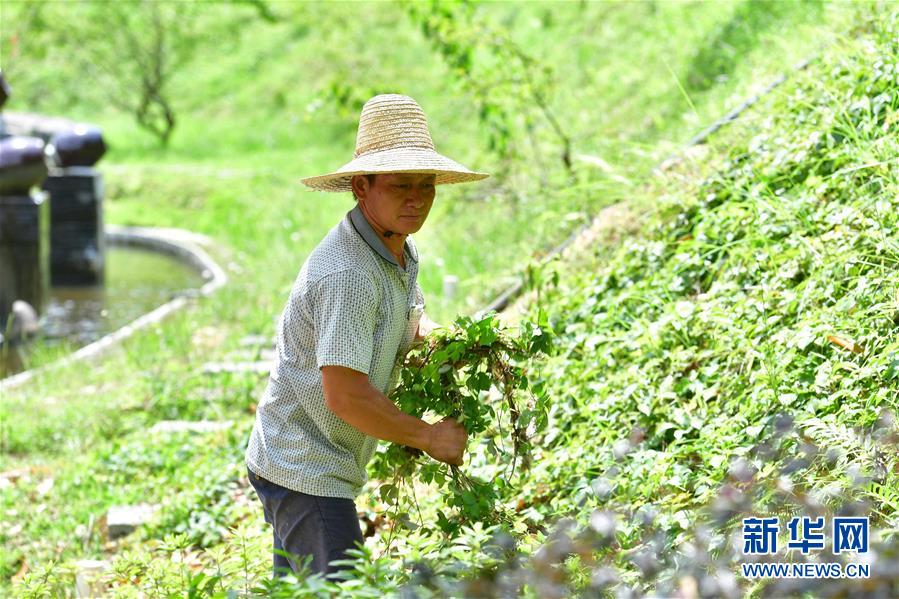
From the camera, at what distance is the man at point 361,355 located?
131 inches

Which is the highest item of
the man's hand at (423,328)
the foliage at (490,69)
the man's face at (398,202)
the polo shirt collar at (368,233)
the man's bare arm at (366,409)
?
the foliage at (490,69)

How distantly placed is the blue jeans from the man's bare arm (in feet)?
1.00

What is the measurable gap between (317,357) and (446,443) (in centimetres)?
50

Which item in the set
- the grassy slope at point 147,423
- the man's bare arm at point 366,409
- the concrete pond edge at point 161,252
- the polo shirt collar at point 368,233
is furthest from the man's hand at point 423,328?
the concrete pond edge at point 161,252

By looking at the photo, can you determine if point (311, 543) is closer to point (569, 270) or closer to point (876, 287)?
point (876, 287)

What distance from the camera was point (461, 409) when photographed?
3.61 meters

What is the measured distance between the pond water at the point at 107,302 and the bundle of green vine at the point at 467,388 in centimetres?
605

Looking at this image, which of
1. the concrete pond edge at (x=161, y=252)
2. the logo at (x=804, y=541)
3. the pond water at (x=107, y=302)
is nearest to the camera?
the logo at (x=804, y=541)

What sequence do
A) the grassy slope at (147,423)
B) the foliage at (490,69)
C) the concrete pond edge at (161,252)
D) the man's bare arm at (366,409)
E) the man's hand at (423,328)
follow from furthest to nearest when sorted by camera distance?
1. the foliage at (490,69)
2. the concrete pond edge at (161,252)
3. the grassy slope at (147,423)
4. the man's hand at (423,328)
5. the man's bare arm at (366,409)

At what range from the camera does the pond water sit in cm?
1023

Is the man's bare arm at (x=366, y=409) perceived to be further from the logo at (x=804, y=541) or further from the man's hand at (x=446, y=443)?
the logo at (x=804, y=541)

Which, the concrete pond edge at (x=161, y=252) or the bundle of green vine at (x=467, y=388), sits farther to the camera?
the concrete pond edge at (x=161, y=252)

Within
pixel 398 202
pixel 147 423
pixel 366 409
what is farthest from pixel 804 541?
pixel 147 423

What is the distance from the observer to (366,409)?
3.27 m
